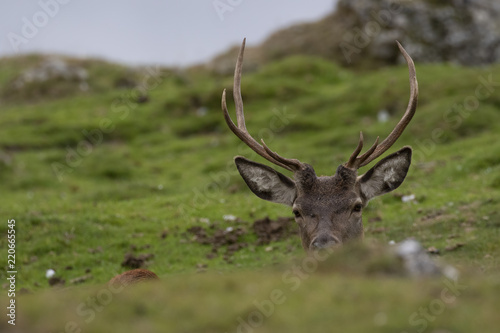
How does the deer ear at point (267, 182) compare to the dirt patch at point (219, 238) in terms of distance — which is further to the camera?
the dirt patch at point (219, 238)

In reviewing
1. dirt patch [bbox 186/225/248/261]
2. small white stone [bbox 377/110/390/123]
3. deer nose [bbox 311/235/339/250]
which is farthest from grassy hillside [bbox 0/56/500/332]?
deer nose [bbox 311/235/339/250]

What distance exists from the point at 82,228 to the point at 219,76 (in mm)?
20202

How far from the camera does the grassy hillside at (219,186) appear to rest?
4.03 metres

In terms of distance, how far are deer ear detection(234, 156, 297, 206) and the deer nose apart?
4.14ft

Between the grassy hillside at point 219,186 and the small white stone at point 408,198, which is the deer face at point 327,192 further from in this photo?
the small white stone at point 408,198

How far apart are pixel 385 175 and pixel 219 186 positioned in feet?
26.3

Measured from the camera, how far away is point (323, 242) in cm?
649

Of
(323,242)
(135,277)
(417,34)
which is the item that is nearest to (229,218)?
(135,277)

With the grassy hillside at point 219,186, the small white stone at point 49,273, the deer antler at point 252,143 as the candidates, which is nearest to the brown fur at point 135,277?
the grassy hillside at point 219,186

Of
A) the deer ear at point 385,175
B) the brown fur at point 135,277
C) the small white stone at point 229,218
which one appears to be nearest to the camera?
the brown fur at point 135,277

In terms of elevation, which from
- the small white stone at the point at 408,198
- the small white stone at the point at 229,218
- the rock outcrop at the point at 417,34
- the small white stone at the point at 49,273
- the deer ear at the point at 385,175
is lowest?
the rock outcrop at the point at 417,34

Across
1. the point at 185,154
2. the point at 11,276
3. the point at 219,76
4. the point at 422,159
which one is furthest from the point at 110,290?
the point at 219,76

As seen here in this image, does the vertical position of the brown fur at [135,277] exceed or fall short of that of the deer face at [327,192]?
it exceeds it

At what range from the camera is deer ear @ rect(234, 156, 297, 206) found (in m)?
7.75
